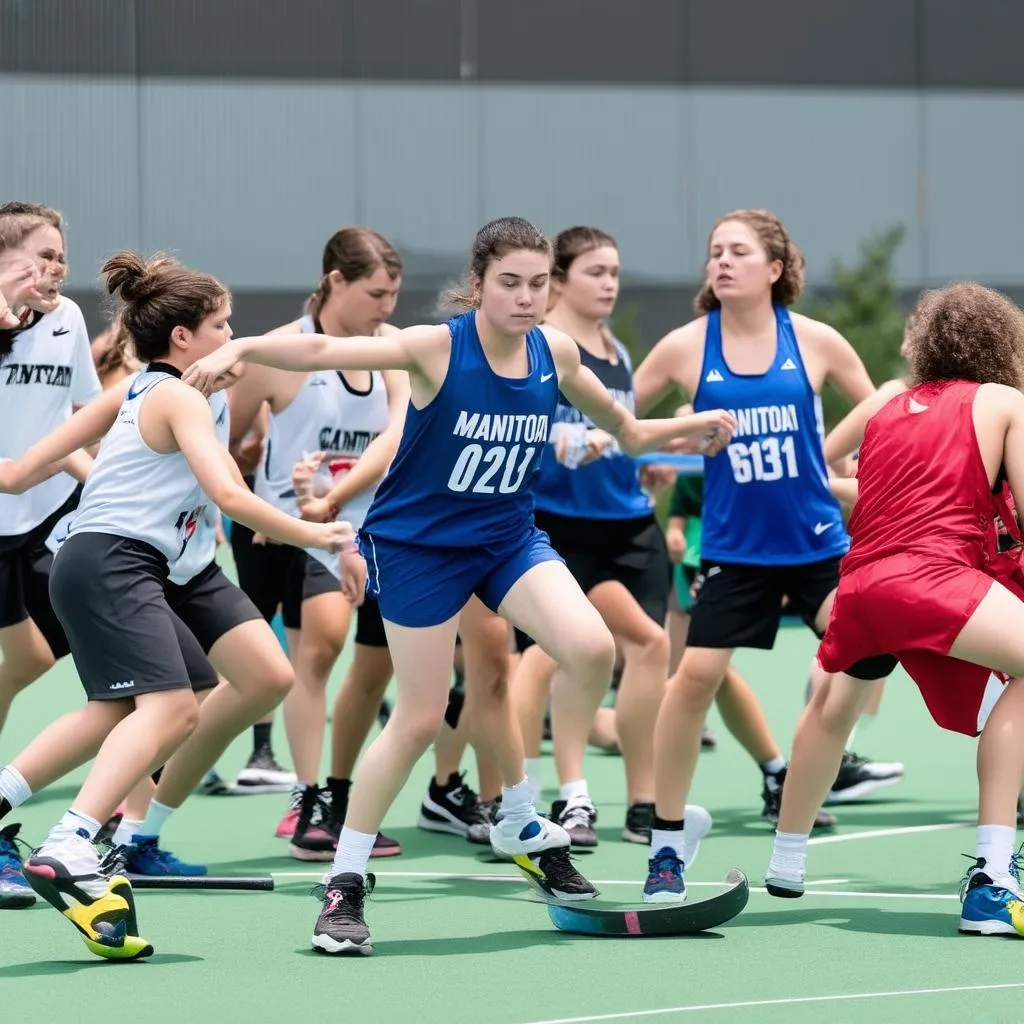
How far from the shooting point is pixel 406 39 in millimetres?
18438

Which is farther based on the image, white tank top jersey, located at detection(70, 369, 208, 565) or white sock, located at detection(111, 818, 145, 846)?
white sock, located at detection(111, 818, 145, 846)

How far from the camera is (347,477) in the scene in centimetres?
635

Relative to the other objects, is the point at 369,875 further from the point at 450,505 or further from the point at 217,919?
the point at 450,505

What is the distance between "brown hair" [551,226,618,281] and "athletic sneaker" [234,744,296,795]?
233cm

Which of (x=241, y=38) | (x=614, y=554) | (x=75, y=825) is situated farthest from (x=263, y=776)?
(x=241, y=38)

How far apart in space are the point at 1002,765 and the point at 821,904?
784 mm

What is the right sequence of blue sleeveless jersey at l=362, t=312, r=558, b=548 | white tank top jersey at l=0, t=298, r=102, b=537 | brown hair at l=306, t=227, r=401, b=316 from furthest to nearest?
brown hair at l=306, t=227, r=401, b=316
white tank top jersey at l=0, t=298, r=102, b=537
blue sleeveless jersey at l=362, t=312, r=558, b=548

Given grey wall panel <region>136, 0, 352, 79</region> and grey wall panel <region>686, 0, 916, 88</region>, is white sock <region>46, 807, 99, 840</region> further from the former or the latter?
grey wall panel <region>686, 0, 916, 88</region>

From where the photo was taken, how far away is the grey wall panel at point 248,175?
690 inches

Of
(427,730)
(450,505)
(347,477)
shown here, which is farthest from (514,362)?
(347,477)

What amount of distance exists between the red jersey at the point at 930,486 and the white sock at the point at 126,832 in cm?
227

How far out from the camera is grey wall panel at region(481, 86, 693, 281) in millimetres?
19406

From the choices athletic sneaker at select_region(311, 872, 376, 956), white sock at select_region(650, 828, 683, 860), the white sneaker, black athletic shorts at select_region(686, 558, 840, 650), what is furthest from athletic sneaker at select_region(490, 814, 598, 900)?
black athletic shorts at select_region(686, 558, 840, 650)

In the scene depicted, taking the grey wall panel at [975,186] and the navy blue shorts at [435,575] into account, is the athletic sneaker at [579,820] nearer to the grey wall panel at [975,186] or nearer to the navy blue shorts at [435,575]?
the navy blue shorts at [435,575]
